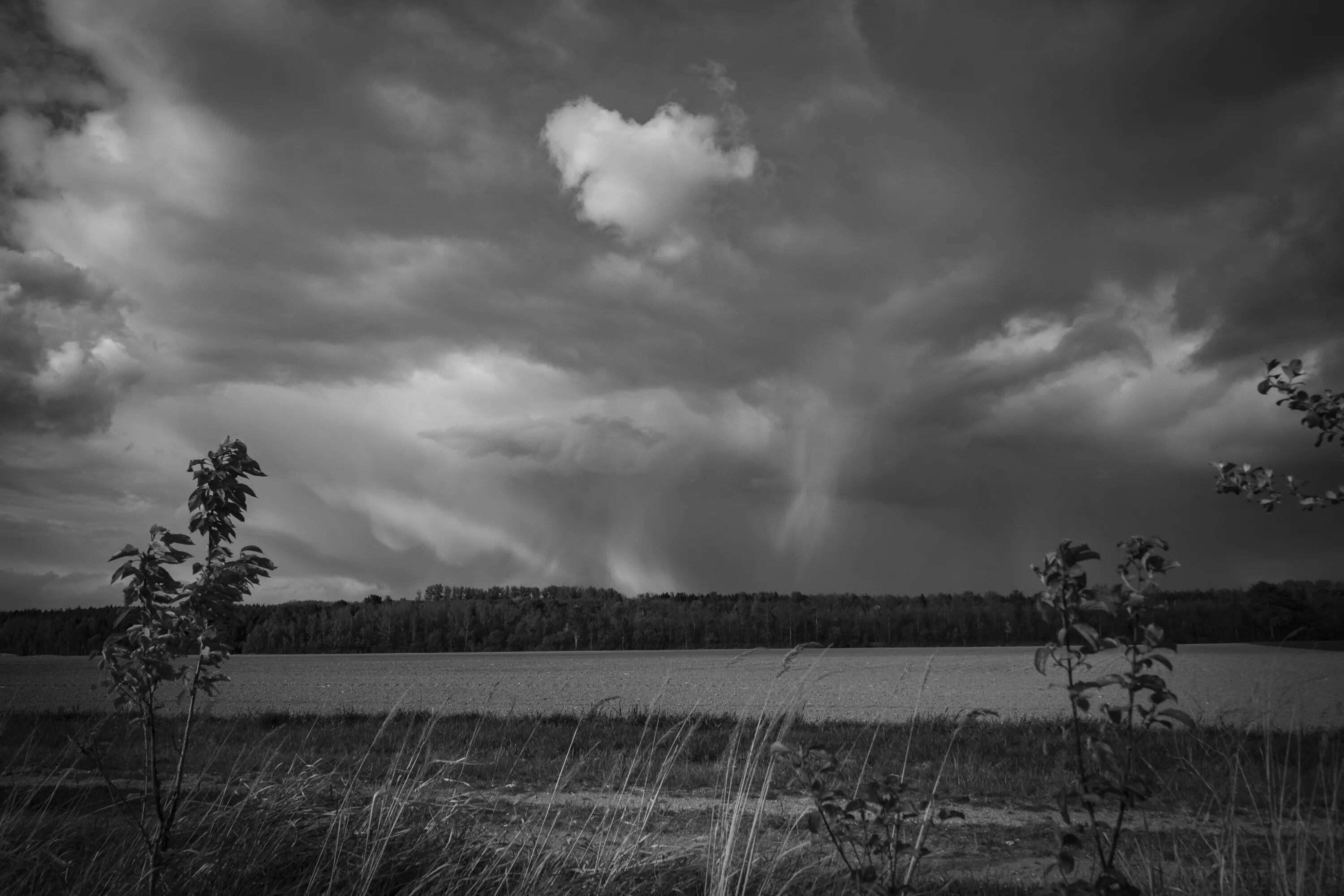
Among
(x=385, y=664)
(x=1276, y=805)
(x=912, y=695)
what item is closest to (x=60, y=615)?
(x=385, y=664)

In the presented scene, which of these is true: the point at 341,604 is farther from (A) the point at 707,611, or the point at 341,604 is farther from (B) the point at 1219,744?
(B) the point at 1219,744

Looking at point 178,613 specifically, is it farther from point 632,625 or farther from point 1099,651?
point 632,625

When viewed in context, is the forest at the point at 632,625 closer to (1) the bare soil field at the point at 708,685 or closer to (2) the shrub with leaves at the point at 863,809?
(1) the bare soil field at the point at 708,685

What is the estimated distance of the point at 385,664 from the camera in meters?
35.5

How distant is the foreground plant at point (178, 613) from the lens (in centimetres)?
498

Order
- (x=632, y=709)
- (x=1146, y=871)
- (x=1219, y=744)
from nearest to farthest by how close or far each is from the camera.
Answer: (x=1146, y=871)
(x=1219, y=744)
(x=632, y=709)

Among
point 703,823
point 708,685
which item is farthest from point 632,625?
point 703,823

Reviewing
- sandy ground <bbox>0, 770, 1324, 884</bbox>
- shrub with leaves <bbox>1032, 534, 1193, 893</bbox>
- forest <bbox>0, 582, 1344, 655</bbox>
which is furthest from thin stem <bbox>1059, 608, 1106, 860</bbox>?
forest <bbox>0, 582, 1344, 655</bbox>

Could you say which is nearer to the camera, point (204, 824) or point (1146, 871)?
point (1146, 871)

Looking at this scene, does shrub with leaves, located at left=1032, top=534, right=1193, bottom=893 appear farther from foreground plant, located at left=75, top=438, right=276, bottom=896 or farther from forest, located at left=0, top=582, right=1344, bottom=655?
forest, located at left=0, top=582, right=1344, bottom=655

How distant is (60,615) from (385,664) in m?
56.0

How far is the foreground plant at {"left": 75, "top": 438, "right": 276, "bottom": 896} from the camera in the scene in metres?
4.98

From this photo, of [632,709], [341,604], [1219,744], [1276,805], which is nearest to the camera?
[1276,805]

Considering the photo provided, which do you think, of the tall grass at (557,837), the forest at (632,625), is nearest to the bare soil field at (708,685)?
the tall grass at (557,837)
